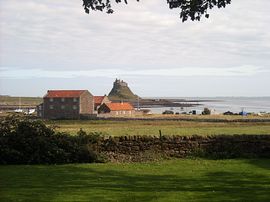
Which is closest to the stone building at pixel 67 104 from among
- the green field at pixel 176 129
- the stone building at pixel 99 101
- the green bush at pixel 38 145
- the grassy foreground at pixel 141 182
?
the stone building at pixel 99 101

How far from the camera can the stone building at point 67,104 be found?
104 m

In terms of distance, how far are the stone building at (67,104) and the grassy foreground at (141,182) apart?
87.0 m

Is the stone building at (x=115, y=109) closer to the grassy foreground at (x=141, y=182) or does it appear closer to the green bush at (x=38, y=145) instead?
the green bush at (x=38, y=145)

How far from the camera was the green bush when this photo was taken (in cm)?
1833

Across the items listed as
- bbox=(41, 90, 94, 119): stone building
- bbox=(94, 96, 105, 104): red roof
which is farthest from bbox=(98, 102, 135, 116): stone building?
bbox=(94, 96, 105, 104): red roof

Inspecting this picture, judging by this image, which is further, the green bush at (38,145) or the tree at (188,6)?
the green bush at (38,145)

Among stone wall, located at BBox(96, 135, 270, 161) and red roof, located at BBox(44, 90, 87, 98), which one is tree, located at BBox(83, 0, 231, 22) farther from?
red roof, located at BBox(44, 90, 87, 98)

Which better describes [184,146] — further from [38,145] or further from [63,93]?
[63,93]

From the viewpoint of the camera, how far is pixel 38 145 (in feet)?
61.1

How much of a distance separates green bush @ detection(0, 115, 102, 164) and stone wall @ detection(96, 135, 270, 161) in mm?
985

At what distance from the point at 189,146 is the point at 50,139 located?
5.83 metres

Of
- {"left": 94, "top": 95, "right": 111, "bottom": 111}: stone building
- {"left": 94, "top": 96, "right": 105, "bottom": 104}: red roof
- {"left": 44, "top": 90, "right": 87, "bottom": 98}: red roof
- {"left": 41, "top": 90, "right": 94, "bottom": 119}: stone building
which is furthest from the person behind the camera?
{"left": 94, "top": 96, "right": 105, "bottom": 104}: red roof

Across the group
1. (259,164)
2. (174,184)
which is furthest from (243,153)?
(174,184)

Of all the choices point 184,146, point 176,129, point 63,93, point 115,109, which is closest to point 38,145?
point 184,146
